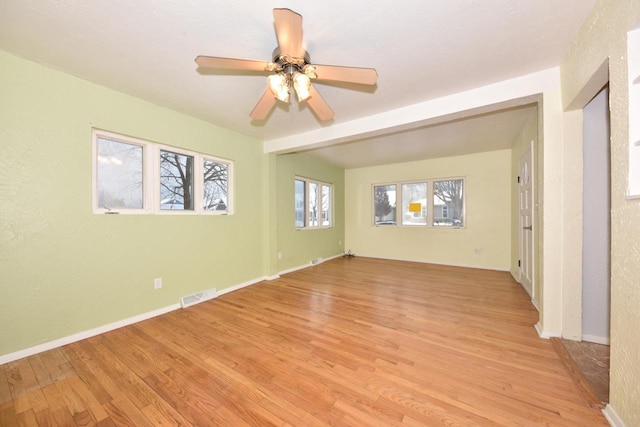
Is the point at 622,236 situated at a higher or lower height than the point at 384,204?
lower

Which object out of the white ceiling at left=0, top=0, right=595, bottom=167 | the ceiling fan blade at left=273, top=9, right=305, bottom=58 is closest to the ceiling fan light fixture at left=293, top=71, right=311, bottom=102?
the ceiling fan blade at left=273, top=9, right=305, bottom=58

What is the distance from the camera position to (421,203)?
5316mm

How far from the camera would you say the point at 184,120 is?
9.34ft

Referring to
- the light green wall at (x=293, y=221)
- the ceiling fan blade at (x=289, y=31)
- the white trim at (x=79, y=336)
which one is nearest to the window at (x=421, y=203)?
the light green wall at (x=293, y=221)

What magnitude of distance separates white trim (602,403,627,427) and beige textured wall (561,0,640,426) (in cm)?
2

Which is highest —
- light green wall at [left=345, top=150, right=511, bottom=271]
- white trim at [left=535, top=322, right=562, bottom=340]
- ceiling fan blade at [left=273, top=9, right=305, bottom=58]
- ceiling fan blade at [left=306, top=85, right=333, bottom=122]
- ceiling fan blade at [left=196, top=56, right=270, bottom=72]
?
ceiling fan blade at [left=273, top=9, right=305, bottom=58]

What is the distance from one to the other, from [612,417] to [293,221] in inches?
160

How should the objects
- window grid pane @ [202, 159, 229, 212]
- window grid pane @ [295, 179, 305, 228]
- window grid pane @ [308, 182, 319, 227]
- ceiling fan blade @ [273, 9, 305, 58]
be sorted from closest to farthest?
ceiling fan blade @ [273, 9, 305, 58] → window grid pane @ [202, 159, 229, 212] → window grid pane @ [295, 179, 305, 228] → window grid pane @ [308, 182, 319, 227]

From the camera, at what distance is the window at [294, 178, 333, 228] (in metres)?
4.91

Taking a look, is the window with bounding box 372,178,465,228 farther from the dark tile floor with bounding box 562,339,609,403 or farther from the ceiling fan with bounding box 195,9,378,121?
the ceiling fan with bounding box 195,9,378,121

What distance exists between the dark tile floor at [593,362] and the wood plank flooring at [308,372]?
0.13 metres

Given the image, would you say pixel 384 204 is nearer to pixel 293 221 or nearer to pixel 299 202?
pixel 299 202

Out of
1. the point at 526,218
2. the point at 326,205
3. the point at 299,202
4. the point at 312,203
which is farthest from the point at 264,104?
the point at 326,205

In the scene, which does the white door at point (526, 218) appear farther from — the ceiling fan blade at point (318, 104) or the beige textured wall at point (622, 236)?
the ceiling fan blade at point (318, 104)
